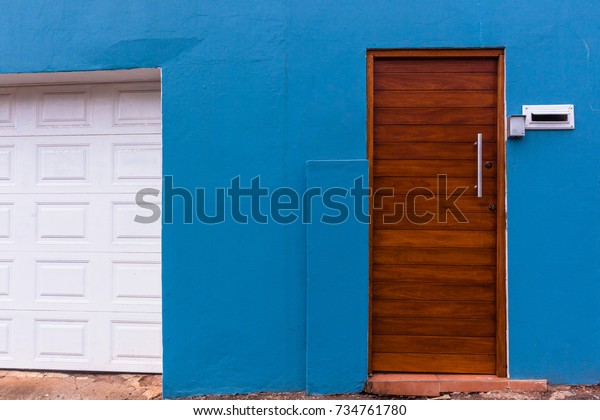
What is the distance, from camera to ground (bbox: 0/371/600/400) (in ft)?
9.72

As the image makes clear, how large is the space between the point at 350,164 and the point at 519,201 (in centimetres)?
122

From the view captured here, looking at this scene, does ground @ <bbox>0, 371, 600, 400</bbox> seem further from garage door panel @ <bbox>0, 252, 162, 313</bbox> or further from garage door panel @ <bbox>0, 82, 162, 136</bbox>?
garage door panel @ <bbox>0, 82, 162, 136</bbox>

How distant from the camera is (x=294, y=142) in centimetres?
309

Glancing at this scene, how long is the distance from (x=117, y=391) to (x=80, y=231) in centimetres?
127

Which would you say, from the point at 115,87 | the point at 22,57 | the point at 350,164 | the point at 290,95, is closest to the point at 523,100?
the point at 350,164

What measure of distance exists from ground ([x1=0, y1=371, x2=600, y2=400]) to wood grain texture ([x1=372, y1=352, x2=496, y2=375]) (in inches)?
6.5

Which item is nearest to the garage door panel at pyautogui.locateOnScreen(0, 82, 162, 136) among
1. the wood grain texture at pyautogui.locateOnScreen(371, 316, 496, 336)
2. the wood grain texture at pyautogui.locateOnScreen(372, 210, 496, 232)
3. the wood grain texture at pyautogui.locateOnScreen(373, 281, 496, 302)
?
the wood grain texture at pyautogui.locateOnScreen(372, 210, 496, 232)

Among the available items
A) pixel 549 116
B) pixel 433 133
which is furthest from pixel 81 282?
pixel 549 116

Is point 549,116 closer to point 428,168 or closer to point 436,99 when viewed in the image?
point 436,99

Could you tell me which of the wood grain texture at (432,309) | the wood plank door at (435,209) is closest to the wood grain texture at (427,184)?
the wood plank door at (435,209)

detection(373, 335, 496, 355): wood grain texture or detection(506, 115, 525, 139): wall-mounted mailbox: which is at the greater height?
detection(506, 115, 525, 139): wall-mounted mailbox

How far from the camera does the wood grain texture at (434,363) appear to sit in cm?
307

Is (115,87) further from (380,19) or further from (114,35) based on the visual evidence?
(380,19)

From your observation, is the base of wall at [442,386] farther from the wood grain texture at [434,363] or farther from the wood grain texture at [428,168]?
the wood grain texture at [428,168]
